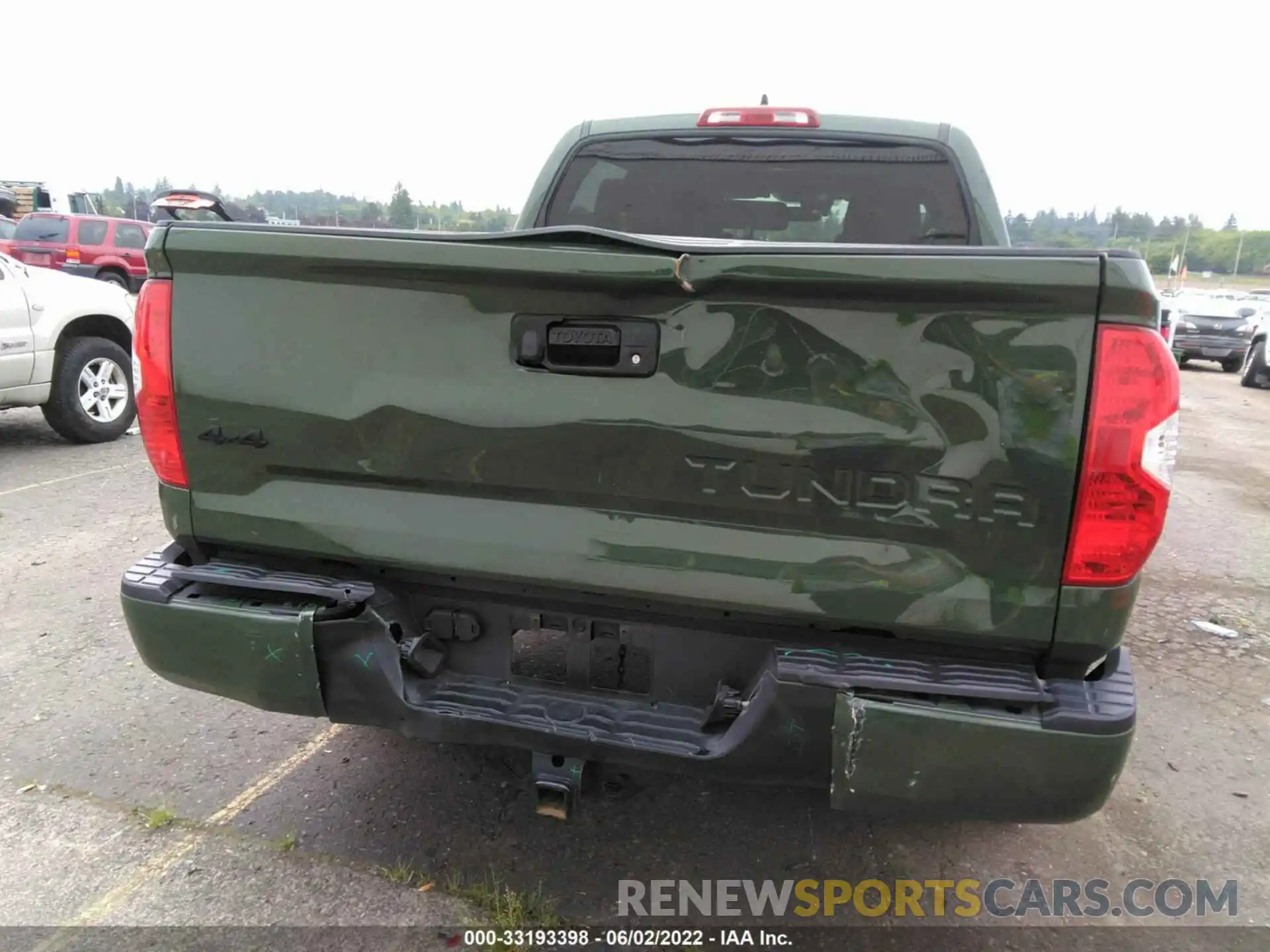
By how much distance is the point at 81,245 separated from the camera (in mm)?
19953

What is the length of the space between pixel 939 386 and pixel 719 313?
47cm

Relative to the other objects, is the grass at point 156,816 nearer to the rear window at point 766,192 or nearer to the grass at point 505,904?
the grass at point 505,904

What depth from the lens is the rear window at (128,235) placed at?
20531mm

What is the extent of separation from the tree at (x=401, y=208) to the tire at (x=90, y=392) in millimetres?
2792

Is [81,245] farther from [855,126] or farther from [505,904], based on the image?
[505,904]

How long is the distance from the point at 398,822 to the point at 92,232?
2198 cm

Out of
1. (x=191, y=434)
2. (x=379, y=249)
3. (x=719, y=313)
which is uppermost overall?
(x=379, y=249)

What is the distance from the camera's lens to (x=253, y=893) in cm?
239

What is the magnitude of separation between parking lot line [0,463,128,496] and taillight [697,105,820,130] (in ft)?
17.6

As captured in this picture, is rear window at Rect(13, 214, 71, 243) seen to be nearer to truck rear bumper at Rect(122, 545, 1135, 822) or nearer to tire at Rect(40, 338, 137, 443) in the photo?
tire at Rect(40, 338, 137, 443)

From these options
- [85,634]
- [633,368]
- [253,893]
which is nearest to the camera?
[633,368]

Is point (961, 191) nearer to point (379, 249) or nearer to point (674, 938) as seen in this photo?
point (379, 249)

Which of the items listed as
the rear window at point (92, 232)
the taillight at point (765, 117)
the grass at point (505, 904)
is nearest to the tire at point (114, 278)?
the rear window at point (92, 232)

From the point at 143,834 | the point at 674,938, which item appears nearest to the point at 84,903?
the point at 143,834
